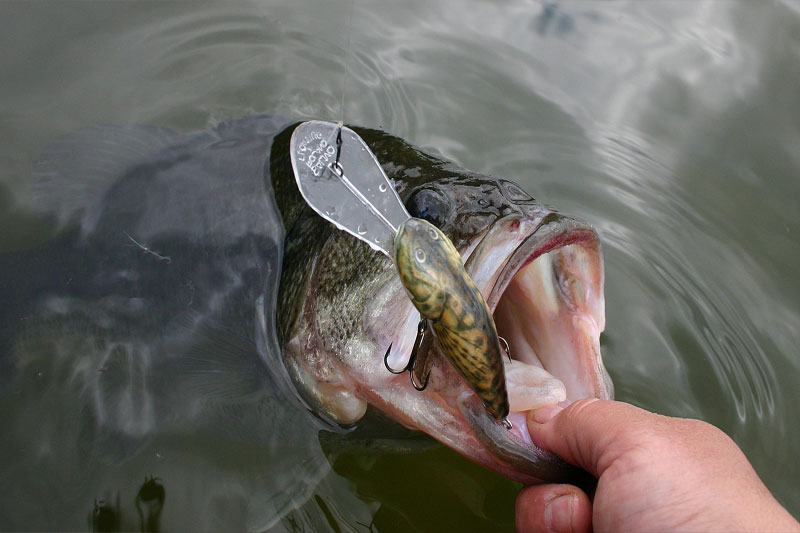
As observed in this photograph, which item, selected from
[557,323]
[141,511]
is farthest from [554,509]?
[141,511]

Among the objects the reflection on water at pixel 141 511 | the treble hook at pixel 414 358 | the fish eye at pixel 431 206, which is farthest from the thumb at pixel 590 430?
the reflection on water at pixel 141 511

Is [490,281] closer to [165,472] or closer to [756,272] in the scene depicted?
[165,472]

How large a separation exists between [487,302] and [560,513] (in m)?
0.61

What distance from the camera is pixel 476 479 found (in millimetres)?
2652

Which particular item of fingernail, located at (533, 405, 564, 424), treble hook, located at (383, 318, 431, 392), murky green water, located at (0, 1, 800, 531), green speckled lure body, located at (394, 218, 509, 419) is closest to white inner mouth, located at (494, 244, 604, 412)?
fingernail, located at (533, 405, 564, 424)

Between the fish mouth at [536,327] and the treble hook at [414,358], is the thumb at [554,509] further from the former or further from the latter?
the treble hook at [414,358]

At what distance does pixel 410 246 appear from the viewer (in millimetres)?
1501

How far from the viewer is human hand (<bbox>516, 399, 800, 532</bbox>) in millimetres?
1485

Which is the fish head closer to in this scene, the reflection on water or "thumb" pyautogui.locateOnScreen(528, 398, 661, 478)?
"thumb" pyautogui.locateOnScreen(528, 398, 661, 478)

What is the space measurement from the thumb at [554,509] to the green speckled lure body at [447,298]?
0.42 meters

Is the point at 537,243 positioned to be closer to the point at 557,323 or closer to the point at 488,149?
the point at 557,323

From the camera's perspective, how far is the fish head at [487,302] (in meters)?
1.99

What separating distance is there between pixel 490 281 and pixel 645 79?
3.07 meters

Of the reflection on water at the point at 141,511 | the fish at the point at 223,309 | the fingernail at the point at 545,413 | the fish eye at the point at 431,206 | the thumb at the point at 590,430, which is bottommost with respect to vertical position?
the reflection on water at the point at 141,511
